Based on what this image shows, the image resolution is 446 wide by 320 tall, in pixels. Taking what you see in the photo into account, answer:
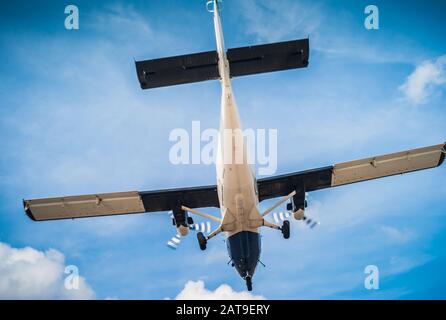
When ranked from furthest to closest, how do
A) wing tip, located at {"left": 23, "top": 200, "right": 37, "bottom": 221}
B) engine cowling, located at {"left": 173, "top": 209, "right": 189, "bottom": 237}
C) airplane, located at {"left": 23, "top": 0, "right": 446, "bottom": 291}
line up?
engine cowling, located at {"left": 173, "top": 209, "right": 189, "bottom": 237} < wing tip, located at {"left": 23, "top": 200, "right": 37, "bottom": 221} < airplane, located at {"left": 23, "top": 0, "right": 446, "bottom": 291}

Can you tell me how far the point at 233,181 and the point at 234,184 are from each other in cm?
15

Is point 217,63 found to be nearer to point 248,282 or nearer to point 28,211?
point 248,282

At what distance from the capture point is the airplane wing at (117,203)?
20.0 metres

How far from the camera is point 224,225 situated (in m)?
18.7

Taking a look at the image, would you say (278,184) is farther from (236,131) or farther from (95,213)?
(95,213)

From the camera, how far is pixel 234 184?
1705 centimetres

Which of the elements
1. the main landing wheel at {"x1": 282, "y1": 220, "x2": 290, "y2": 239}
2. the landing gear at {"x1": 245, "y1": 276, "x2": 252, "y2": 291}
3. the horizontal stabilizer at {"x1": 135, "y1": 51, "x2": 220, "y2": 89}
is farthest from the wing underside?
the horizontal stabilizer at {"x1": 135, "y1": 51, "x2": 220, "y2": 89}

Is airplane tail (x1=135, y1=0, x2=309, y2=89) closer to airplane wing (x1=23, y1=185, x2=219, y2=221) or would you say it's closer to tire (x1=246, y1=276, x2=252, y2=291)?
airplane wing (x1=23, y1=185, x2=219, y2=221)

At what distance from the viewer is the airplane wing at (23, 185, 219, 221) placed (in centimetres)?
1998

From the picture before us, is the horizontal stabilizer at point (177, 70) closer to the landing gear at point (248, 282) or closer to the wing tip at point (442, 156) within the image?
the landing gear at point (248, 282)

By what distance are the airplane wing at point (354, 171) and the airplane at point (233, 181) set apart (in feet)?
0.15

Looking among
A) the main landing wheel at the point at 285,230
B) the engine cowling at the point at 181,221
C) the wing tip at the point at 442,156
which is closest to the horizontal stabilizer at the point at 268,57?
the main landing wheel at the point at 285,230

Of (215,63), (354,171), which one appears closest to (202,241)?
(215,63)

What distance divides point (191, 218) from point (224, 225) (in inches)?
109
